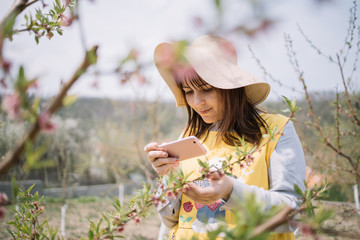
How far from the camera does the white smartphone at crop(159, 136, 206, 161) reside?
1098mm

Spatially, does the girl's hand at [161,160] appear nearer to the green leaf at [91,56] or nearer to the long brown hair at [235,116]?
the long brown hair at [235,116]

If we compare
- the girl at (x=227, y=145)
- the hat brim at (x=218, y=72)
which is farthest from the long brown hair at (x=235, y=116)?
the hat brim at (x=218, y=72)

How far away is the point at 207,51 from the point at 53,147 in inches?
410

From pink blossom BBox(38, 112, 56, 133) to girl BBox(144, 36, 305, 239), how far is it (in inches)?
22.4

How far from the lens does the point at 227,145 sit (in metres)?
1.33

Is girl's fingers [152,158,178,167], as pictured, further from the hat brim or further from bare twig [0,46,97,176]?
bare twig [0,46,97,176]

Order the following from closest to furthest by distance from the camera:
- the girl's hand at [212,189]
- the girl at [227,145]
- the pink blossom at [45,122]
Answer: the pink blossom at [45,122] < the girl's hand at [212,189] < the girl at [227,145]

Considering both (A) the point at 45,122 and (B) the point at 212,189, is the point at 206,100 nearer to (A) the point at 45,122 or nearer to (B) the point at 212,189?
(B) the point at 212,189

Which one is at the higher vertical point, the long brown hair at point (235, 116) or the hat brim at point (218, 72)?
the hat brim at point (218, 72)

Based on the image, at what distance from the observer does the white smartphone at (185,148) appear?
110cm

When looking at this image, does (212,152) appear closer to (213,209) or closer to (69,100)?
(213,209)

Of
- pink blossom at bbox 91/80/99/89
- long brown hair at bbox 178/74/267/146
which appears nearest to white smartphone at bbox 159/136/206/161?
long brown hair at bbox 178/74/267/146

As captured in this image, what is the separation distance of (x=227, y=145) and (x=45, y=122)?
40.5 inches

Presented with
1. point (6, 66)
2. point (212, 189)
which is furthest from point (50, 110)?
point (212, 189)
